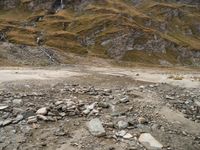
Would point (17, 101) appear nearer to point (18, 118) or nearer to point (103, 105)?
point (18, 118)

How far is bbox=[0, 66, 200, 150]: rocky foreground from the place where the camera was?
60.4 ft

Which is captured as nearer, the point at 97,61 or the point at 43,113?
the point at 43,113

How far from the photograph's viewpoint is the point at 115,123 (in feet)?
67.7

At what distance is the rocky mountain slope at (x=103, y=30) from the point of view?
113m

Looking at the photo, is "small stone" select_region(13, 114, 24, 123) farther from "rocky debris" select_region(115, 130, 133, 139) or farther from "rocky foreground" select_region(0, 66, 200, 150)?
"rocky debris" select_region(115, 130, 133, 139)

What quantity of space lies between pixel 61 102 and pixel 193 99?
35.6 ft

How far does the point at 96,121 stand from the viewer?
20.7 metres

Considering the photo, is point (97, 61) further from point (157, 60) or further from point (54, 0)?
point (54, 0)

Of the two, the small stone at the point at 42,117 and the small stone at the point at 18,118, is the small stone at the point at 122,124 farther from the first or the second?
the small stone at the point at 18,118

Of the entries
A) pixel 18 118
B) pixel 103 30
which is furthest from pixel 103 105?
pixel 103 30

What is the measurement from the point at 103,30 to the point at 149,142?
4362 inches

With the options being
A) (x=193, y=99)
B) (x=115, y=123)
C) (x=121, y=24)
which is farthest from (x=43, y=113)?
(x=121, y=24)

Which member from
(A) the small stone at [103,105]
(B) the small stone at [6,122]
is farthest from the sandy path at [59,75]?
(B) the small stone at [6,122]

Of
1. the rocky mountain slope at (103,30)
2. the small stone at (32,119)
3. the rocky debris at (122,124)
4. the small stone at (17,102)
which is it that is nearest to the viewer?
the rocky debris at (122,124)
